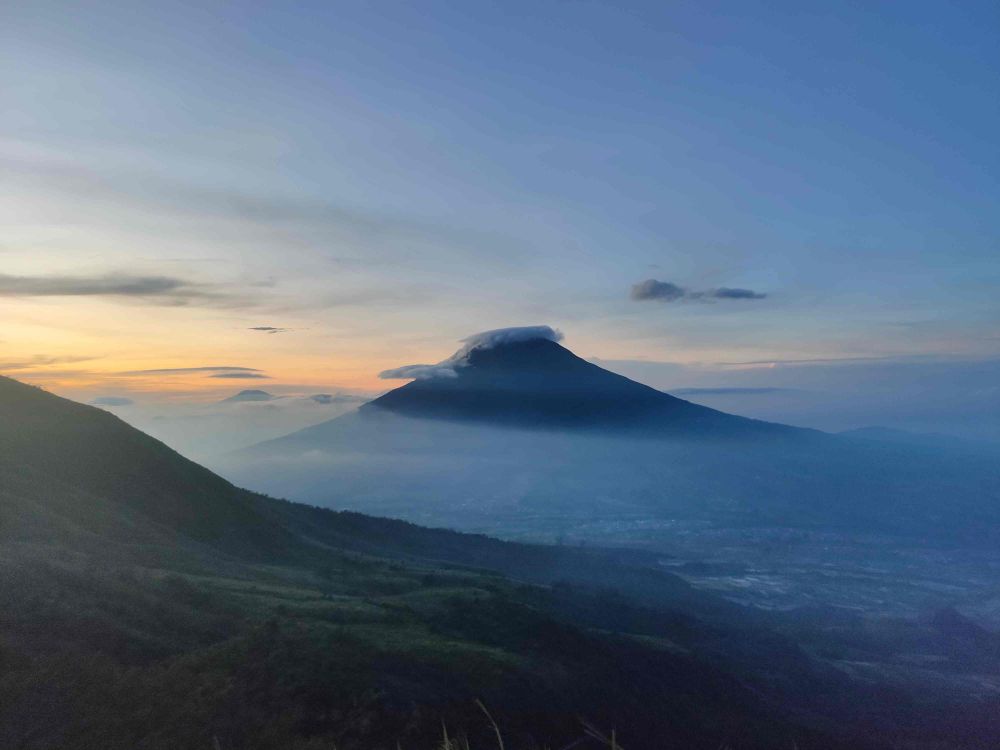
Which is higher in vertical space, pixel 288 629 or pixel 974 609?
pixel 288 629

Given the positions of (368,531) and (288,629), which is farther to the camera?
(368,531)

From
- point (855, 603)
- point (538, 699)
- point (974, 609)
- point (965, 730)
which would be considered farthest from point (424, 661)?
point (974, 609)

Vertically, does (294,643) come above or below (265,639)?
below

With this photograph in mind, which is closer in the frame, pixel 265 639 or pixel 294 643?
pixel 265 639

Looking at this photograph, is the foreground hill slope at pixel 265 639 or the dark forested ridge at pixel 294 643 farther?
the dark forested ridge at pixel 294 643

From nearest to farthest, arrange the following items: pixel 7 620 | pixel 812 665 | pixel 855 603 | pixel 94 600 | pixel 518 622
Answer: pixel 7 620 → pixel 94 600 → pixel 518 622 → pixel 812 665 → pixel 855 603

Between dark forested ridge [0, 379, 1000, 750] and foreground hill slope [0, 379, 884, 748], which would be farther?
dark forested ridge [0, 379, 1000, 750]

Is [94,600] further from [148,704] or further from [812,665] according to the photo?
[812,665]

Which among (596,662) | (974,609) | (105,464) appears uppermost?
(105,464)
